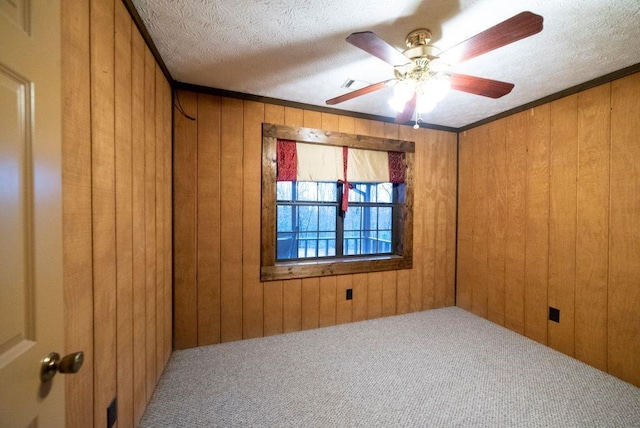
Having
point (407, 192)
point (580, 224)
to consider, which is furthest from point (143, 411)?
point (580, 224)

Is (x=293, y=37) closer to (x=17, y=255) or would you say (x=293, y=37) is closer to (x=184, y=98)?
(x=184, y=98)

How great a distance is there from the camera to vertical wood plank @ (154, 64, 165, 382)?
1854 millimetres

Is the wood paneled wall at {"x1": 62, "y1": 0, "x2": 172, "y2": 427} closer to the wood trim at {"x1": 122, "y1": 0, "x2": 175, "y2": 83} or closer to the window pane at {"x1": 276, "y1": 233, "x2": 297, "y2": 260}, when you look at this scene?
the wood trim at {"x1": 122, "y1": 0, "x2": 175, "y2": 83}

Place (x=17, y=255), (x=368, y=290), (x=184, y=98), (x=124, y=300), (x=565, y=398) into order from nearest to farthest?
(x=17, y=255) → (x=124, y=300) → (x=565, y=398) → (x=184, y=98) → (x=368, y=290)

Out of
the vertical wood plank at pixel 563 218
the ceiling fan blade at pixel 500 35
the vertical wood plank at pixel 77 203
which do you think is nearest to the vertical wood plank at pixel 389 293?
the vertical wood plank at pixel 563 218

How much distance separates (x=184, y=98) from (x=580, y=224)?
11.7ft

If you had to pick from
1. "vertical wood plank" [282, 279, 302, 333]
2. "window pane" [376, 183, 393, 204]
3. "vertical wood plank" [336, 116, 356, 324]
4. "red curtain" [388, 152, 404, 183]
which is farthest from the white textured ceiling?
"vertical wood plank" [282, 279, 302, 333]

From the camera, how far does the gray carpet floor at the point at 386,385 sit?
1589mm

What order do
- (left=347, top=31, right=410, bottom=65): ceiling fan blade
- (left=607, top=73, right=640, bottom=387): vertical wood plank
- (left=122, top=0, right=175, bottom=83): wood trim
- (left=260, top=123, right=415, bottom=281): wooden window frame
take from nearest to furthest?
1. (left=347, top=31, right=410, bottom=65): ceiling fan blade
2. (left=122, top=0, right=175, bottom=83): wood trim
3. (left=607, top=73, right=640, bottom=387): vertical wood plank
4. (left=260, top=123, right=415, bottom=281): wooden window frame

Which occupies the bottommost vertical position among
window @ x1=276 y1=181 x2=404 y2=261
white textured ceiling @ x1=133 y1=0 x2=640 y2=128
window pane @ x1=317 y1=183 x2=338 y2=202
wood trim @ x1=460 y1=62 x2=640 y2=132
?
window @ x1=276 y1=181 x2=404 y2=261

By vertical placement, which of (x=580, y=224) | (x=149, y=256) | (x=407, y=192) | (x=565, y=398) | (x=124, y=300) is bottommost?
(x=565, y=398)

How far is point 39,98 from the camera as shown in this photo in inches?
25.9

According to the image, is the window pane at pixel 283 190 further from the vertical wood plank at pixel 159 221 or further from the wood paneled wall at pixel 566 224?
the wood paneled wall at pixel 566 224

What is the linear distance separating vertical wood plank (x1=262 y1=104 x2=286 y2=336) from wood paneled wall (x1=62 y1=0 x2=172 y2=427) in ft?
3.10
